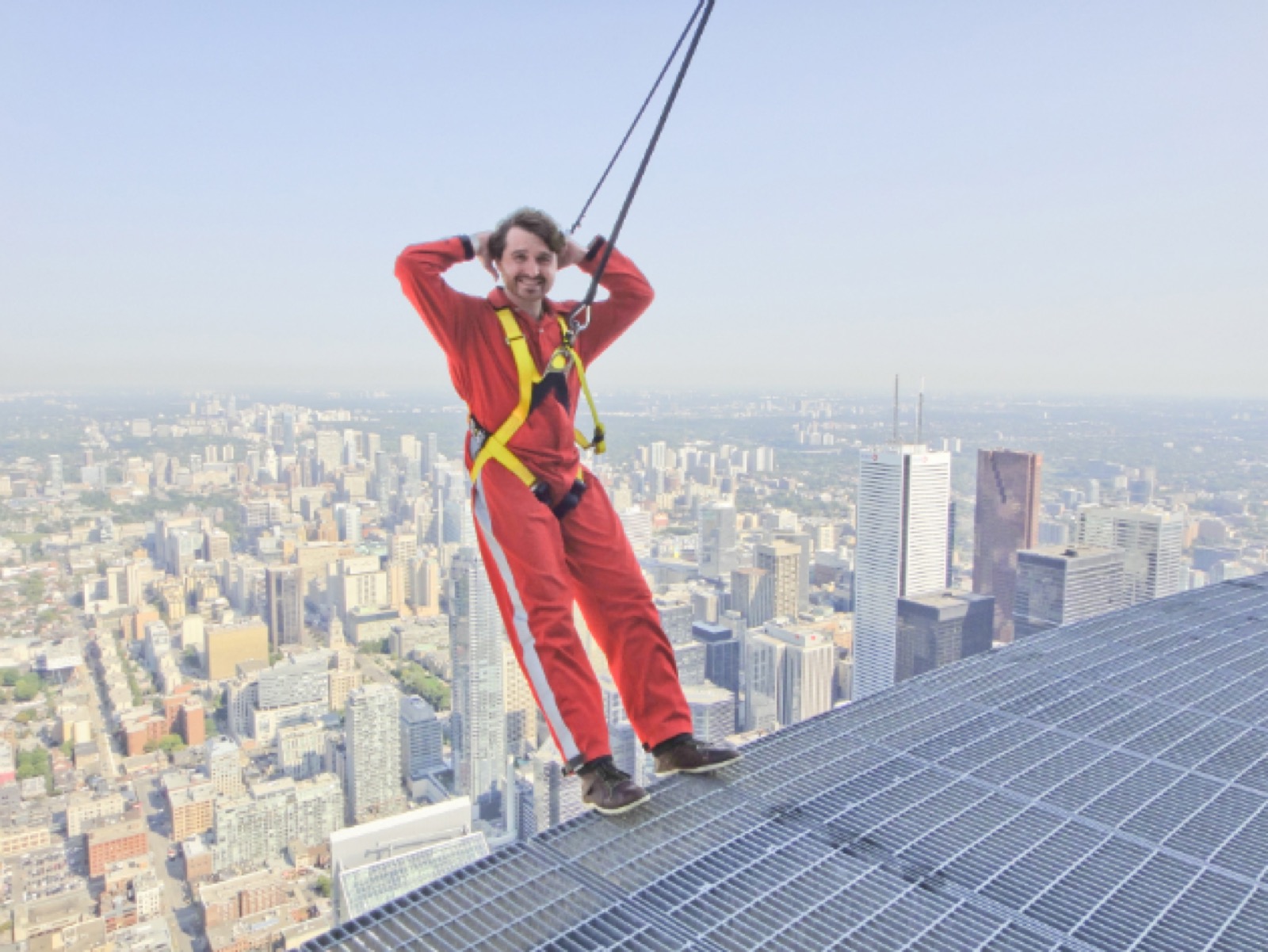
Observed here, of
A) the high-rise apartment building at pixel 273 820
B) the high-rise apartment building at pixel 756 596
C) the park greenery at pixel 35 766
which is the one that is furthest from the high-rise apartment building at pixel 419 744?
the high-rise apartment building at pixel 756 596

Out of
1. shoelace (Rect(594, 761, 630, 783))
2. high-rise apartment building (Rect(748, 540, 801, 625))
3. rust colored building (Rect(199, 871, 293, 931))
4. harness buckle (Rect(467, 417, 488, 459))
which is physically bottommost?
rust colored building (Rect(199, 871, 293, 931))

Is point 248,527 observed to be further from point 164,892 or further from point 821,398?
point 821,398

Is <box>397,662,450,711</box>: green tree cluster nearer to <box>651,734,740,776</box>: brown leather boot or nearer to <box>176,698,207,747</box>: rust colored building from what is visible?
<box>176,698,207,747</box>: rust colored building

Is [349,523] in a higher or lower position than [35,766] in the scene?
higher

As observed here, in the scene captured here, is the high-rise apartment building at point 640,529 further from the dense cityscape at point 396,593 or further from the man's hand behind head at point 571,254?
the man's hand behind head at point 571,254

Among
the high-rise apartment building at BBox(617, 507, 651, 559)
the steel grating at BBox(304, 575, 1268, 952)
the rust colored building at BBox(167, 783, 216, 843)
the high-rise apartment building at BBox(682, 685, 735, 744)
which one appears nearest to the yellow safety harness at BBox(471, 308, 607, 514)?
the steel grating at BBox(304, 575, 1268, 952)

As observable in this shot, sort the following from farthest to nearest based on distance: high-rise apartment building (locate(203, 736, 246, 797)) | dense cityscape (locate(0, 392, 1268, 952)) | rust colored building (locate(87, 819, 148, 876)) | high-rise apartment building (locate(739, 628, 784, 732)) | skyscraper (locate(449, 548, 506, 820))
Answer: high-rise apartment building (locate(739, 628, 784, 732)) → skyscraper (locate(449, 548, 506, 820)) → high-rise apartment building (locate(203, 736, 246, 797)) → dense cityscape (locate(0, 392, 1268, 952)) → rust colored building (locate(87, 819, 148, 876))

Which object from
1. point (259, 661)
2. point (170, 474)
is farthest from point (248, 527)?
point (259, 661)

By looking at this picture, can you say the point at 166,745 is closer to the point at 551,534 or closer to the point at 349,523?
the point at 349,523

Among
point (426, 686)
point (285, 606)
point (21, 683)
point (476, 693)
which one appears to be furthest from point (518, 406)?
point (285, 606)
